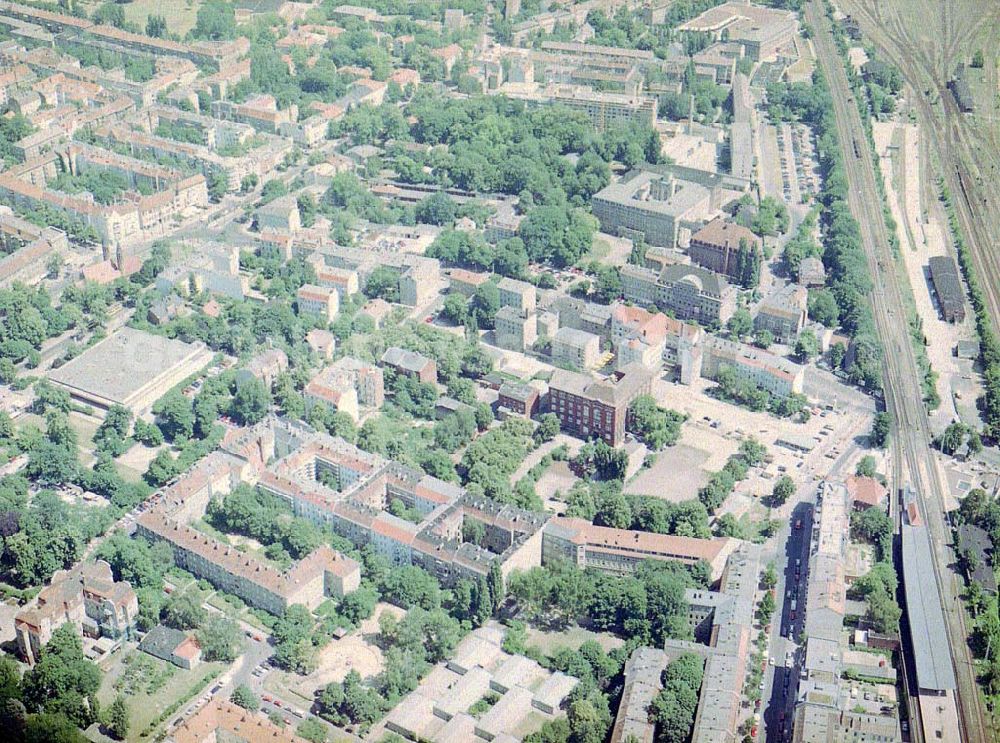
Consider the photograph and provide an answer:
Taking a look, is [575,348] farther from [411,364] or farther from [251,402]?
[251,402]

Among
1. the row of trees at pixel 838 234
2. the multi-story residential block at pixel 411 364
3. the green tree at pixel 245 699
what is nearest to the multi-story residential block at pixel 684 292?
the row of trees at pixel 838 234

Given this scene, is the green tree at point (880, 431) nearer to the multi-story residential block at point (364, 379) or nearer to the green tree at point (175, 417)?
the multi-story residential block at point (364, 379)

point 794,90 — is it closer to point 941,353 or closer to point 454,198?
point 454,198

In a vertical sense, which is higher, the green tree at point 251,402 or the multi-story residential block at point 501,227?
the multi-story residential block at point 501,227

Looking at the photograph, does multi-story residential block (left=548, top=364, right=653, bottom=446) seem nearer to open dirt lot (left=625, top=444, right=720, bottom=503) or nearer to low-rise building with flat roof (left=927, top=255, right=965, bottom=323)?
open dirt lot (left=625, top=444, right=720, bottom=503)

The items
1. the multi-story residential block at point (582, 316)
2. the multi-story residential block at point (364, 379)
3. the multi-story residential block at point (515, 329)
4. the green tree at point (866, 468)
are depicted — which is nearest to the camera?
the green tree at point (866, 468)

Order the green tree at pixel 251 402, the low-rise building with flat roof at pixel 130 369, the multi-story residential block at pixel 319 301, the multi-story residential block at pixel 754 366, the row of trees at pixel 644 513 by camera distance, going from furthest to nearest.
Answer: the multi-story residential block at pixel 319 301, the multi-story residential block at pixel 754 366, the low-rise building with flat roof at pixel 130 369, the green tree at pixel 251 402, the row of trees at pixel 644 513

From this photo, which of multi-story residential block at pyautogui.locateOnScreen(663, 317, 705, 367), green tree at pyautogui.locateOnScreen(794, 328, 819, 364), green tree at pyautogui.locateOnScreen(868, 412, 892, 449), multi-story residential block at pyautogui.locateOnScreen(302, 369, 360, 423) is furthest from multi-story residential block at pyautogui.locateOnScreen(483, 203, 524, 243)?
green tree at pyautogui.locateOnScreen(868, 412, 892, 449)

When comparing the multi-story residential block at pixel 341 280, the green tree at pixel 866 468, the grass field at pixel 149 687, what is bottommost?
the grass field at pixel 149 687
